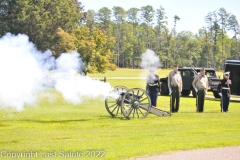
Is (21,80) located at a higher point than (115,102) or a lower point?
higher

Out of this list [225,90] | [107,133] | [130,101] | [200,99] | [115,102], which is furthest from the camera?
[225,90]

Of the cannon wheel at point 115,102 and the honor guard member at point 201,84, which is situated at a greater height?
the honor guard member at point 201,84

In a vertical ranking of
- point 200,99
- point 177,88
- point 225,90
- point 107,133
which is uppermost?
point 177,88

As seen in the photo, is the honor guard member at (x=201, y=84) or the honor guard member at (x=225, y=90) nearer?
the honor guard member at (x=201, y=84)

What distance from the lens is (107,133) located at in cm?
1459

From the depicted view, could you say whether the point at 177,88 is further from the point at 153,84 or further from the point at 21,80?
the point at 21,80

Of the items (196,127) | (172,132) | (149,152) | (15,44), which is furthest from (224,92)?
(149,152)

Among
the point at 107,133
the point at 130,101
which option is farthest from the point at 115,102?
the point at 107,133

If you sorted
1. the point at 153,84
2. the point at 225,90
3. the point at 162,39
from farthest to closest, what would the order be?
the point at 162,39 < the point at 225,90 < the point at 153,84

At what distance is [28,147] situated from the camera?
1213 cm

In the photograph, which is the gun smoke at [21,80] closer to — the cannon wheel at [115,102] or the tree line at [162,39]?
the cannon wheel at [115,102]

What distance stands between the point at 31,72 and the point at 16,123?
2757 mm

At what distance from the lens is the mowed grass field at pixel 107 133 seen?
472 inches

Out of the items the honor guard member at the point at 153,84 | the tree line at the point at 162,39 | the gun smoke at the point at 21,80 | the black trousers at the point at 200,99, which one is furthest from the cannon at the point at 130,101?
the tree line at the point at 162,39
